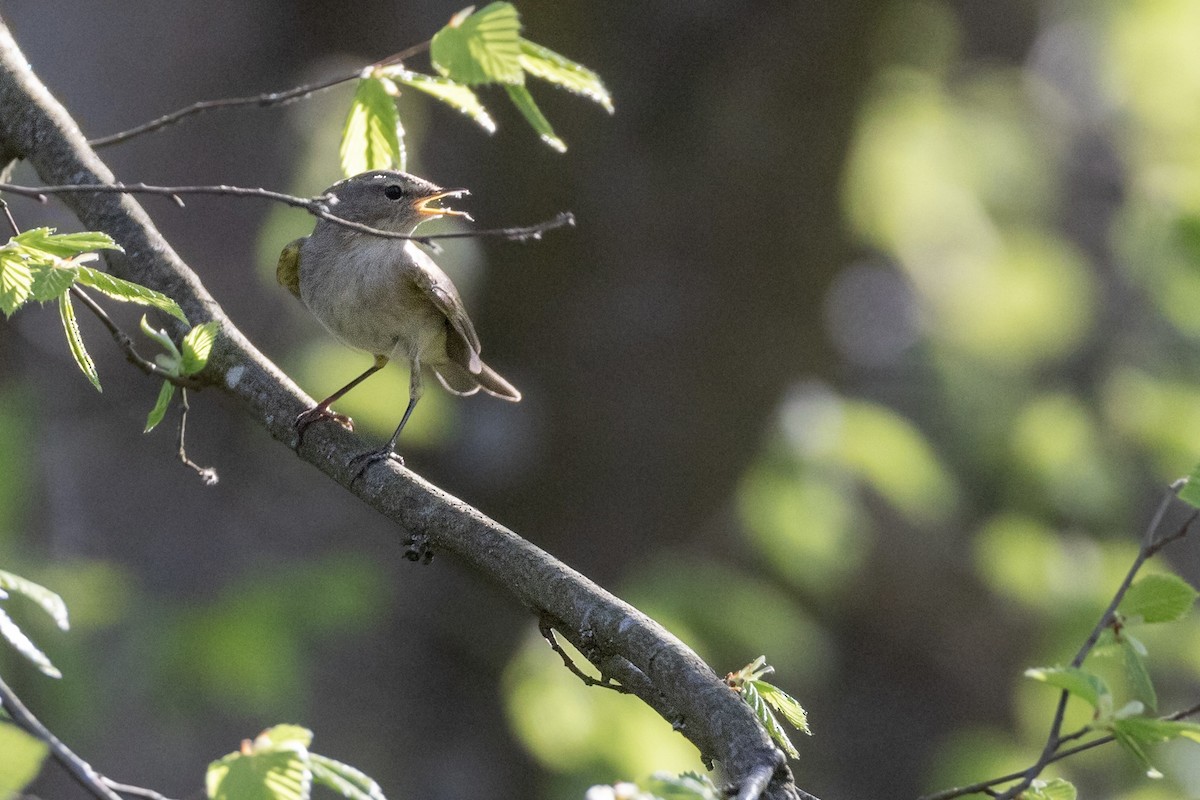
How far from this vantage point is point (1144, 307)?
33.7ft

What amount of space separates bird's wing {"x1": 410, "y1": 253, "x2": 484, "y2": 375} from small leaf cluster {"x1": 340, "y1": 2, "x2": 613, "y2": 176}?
1.16 m

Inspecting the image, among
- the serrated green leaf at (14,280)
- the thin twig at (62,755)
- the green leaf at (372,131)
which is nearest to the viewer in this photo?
the thin twig at (62,755)

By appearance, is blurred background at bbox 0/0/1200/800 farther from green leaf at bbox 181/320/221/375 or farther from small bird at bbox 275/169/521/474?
green leaf at bbox 181/320/221/375

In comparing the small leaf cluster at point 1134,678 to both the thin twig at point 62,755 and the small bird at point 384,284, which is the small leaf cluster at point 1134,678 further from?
the small bird at point 384,284

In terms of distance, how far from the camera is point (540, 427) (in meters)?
7.00

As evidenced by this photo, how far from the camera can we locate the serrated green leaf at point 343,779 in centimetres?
169

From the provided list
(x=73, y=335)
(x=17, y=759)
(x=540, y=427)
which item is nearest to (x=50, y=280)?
(x=73, y=335)

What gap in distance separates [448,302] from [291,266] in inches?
24.4

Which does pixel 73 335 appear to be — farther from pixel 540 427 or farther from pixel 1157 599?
pixel 540 427

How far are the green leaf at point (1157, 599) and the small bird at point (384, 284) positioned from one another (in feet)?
7.14

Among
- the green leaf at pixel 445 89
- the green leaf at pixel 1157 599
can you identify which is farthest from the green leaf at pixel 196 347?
the green leaf at pixel 1157 599

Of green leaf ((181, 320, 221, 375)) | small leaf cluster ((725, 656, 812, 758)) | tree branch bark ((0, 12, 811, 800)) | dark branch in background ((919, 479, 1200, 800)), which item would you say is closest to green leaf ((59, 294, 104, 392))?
green leaf ((181, 320, 221, 375))

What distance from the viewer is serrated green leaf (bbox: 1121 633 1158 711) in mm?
2078

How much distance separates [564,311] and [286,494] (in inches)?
84.8
